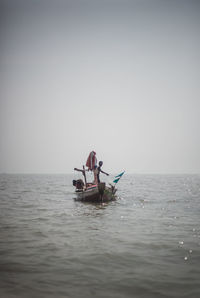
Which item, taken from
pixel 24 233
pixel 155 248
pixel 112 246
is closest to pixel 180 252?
pixel 155 248

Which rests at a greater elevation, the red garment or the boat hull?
the red garment

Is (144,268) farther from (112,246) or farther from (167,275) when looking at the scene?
(112,246)

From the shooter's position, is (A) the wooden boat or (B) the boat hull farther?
(B) the boat hull

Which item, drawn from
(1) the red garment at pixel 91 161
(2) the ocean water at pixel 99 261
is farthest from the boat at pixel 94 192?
(2) the ocean water at pixel 99 261

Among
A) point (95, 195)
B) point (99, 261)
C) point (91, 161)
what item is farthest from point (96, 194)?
point (99, 261)

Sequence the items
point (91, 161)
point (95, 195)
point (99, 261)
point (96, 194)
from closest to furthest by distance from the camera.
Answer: point (99, 261) < point (96, 194) < point (95, 195) < point (91, 161)

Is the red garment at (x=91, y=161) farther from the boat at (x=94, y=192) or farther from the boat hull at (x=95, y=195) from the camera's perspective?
the boat hull at (x=95, y=195)

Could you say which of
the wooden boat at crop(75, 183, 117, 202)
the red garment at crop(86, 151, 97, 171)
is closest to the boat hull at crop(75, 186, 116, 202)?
the wooden boat at crop(75, 183, 117, 202)

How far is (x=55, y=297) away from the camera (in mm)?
4250

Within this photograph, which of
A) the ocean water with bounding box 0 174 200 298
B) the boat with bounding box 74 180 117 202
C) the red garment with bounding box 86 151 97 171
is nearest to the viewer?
the ocean water with bounding box 0 174 200 298

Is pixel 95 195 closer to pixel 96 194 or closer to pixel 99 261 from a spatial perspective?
pixel 96 194

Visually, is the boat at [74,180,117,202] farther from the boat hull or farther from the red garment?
the red garment

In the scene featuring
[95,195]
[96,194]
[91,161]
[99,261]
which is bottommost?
[95,195]

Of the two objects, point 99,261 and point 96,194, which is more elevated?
point 99,261
